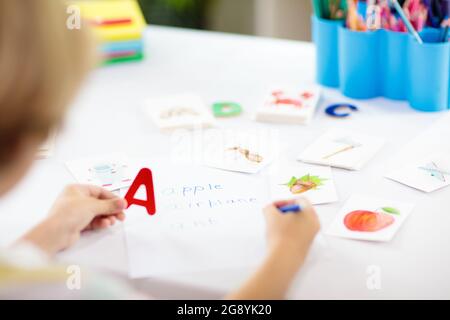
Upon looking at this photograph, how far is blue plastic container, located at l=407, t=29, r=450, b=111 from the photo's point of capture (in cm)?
120

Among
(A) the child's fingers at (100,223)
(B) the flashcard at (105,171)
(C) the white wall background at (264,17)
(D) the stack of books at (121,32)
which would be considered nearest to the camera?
(A) the child's fingers at (100,223)

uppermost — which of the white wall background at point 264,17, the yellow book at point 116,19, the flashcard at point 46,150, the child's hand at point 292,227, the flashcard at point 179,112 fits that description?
the yellow book at point 116,19

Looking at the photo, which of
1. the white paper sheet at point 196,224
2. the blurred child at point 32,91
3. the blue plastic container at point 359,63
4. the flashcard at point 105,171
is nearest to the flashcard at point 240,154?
the white paper sheet at point 196,224

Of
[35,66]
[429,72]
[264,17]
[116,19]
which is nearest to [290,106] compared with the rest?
[429,72]

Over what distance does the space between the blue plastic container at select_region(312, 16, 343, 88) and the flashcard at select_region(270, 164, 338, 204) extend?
1.05 feet

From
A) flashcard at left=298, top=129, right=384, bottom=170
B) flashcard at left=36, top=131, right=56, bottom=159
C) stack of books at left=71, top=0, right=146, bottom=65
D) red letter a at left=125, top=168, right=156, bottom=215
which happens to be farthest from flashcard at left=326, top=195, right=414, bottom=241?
stack of books at left=71, top=0, right=146, bottom=65

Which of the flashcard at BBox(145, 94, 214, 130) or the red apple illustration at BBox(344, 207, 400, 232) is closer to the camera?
the red apple illustration at BBox(344, 207, 400, 232)

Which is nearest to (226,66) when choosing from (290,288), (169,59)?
(169,59)

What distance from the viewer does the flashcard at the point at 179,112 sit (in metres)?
1.23

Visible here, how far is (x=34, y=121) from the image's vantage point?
662 millimetres

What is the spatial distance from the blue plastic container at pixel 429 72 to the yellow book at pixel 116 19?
1.89ft

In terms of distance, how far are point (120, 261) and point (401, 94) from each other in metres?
0.65

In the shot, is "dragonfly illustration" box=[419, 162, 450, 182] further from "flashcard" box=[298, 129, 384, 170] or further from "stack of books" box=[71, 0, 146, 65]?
"stack of books" box=[71, 0, 146, 65]

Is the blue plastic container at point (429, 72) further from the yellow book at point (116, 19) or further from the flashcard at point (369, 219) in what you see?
the yellow book at point (116, 19)
